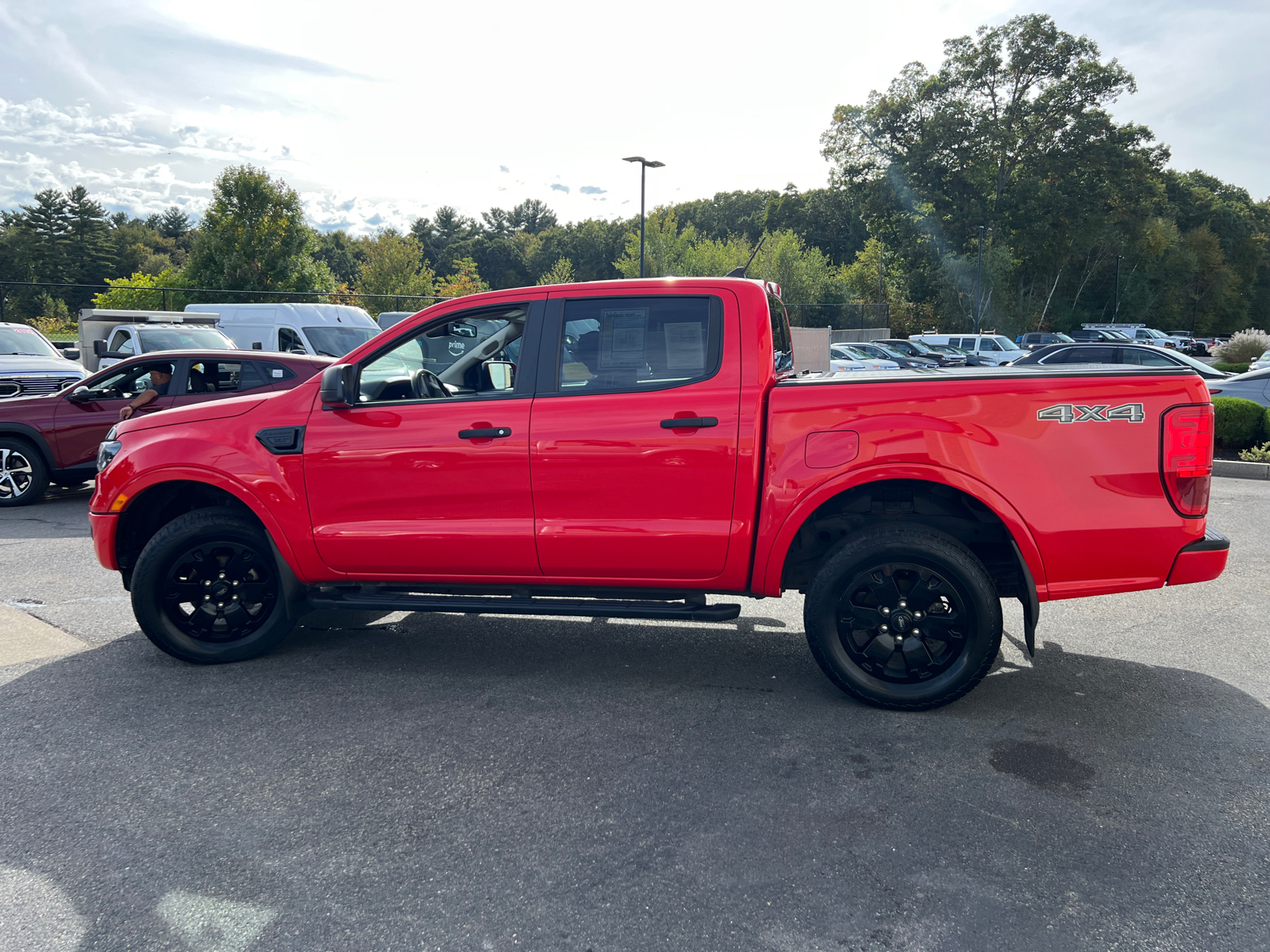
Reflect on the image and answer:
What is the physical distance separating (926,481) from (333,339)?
1628cm

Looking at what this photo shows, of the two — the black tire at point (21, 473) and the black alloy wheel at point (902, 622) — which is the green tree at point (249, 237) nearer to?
the black tire at point (21, 473)

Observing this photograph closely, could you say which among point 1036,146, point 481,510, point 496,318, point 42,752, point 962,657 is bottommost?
point 42,752

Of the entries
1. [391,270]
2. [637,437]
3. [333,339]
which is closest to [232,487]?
[637,437]

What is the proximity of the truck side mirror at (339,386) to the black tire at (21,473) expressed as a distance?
7052 mm

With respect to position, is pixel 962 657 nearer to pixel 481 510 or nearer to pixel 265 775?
pixel 481 510

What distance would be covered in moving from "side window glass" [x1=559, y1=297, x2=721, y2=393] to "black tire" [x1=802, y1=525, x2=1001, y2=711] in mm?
1127

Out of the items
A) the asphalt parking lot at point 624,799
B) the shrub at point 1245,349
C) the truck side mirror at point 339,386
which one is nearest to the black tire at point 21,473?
the asphalt parking lot at point 624,799

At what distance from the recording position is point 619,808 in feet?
11.1

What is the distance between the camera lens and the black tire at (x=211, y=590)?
4.81 metres

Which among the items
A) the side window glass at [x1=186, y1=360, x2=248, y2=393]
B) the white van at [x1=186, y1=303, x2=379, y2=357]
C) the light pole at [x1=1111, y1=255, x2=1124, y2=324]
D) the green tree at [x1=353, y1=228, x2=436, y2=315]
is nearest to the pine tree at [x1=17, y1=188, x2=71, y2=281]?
the green tree at [x1=353, y1=228, x2=436, y2=315]

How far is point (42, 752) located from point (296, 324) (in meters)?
15.8

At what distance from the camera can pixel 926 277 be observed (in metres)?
58.5

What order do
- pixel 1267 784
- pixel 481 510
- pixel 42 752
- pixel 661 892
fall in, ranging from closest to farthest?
1. pixel 661 892
2. pixel 1267 784
3. pixel 42 752
4. pixel 481 510

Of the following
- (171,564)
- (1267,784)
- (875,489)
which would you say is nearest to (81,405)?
(171,564)
